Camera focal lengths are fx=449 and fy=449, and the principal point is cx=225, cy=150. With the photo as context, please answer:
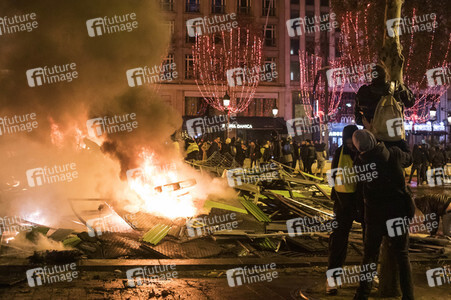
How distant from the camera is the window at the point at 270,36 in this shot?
4009 cm

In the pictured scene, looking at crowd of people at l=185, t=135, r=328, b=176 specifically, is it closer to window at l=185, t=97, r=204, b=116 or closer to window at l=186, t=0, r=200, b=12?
window at l=185, t=97, r=204, b=116

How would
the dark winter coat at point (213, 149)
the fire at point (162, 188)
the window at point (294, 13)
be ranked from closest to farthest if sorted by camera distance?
the fire at point (162, 188) → the dark winter coat at point (213, 149) → the window at point (294, 13)

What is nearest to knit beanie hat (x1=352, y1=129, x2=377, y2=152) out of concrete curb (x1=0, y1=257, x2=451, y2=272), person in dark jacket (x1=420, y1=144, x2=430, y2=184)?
concrete curb (x1=0, y1=257, x2=451, y2=272)

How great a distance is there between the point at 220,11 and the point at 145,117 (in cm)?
3006

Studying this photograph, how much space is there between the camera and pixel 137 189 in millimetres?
10906

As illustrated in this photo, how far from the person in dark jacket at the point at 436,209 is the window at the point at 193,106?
30725 millimetres

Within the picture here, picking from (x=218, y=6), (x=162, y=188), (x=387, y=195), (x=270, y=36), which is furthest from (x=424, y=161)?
(x=218, y=6)

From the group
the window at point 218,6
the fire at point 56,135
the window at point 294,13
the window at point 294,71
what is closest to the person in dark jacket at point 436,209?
the fire at point 56,135

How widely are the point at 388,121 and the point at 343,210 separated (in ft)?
3.82

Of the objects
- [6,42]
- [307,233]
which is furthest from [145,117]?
[307,233]

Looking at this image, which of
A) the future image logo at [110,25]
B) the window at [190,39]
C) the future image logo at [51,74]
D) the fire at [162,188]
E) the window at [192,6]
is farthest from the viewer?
the window at [192,6]

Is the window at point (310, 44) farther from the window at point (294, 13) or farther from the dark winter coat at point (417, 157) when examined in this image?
the dark winter coat at point (417, 157)

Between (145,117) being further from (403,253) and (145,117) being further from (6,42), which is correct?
(403,253)

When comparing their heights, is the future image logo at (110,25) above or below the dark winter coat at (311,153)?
above
